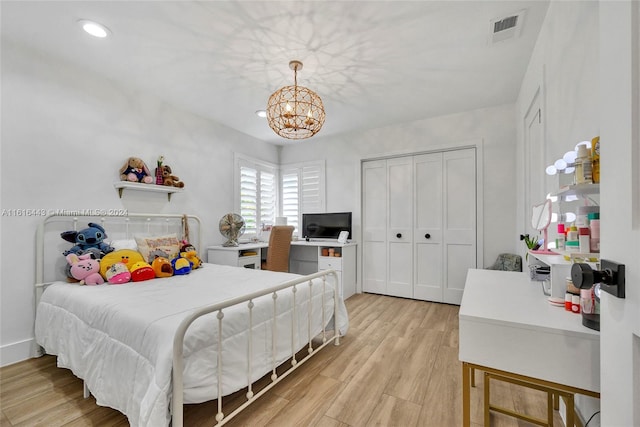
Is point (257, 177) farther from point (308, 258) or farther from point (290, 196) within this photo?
point (308, 258)

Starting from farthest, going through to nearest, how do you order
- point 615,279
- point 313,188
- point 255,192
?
1. point 313,188
2. point 255,192
3. point 615,279

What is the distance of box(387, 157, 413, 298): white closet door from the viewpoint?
12.8 feet

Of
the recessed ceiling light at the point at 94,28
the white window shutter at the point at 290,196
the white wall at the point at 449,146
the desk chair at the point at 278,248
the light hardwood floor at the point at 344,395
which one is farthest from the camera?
the white window shutter at the point at 290,196

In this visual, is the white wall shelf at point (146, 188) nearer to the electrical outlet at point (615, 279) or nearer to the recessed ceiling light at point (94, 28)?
the recessed ceiling light at point (94, 28)

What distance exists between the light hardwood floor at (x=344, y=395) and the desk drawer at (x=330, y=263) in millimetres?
1424

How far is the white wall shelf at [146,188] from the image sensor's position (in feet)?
8.96

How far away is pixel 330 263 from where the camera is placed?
13.0 ft

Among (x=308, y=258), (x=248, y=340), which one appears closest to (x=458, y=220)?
(x=308, y=258)

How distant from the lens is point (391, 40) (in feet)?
7.00

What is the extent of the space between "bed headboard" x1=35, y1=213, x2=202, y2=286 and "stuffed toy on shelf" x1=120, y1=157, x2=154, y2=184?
0.36 meters

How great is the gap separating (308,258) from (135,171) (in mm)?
2684

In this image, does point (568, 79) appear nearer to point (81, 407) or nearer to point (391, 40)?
point (391, 40)

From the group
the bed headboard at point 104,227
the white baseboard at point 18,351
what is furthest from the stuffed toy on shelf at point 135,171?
the white baseboard at point 18,351

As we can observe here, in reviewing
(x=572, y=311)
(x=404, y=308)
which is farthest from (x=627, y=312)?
(x=404, y=308)
